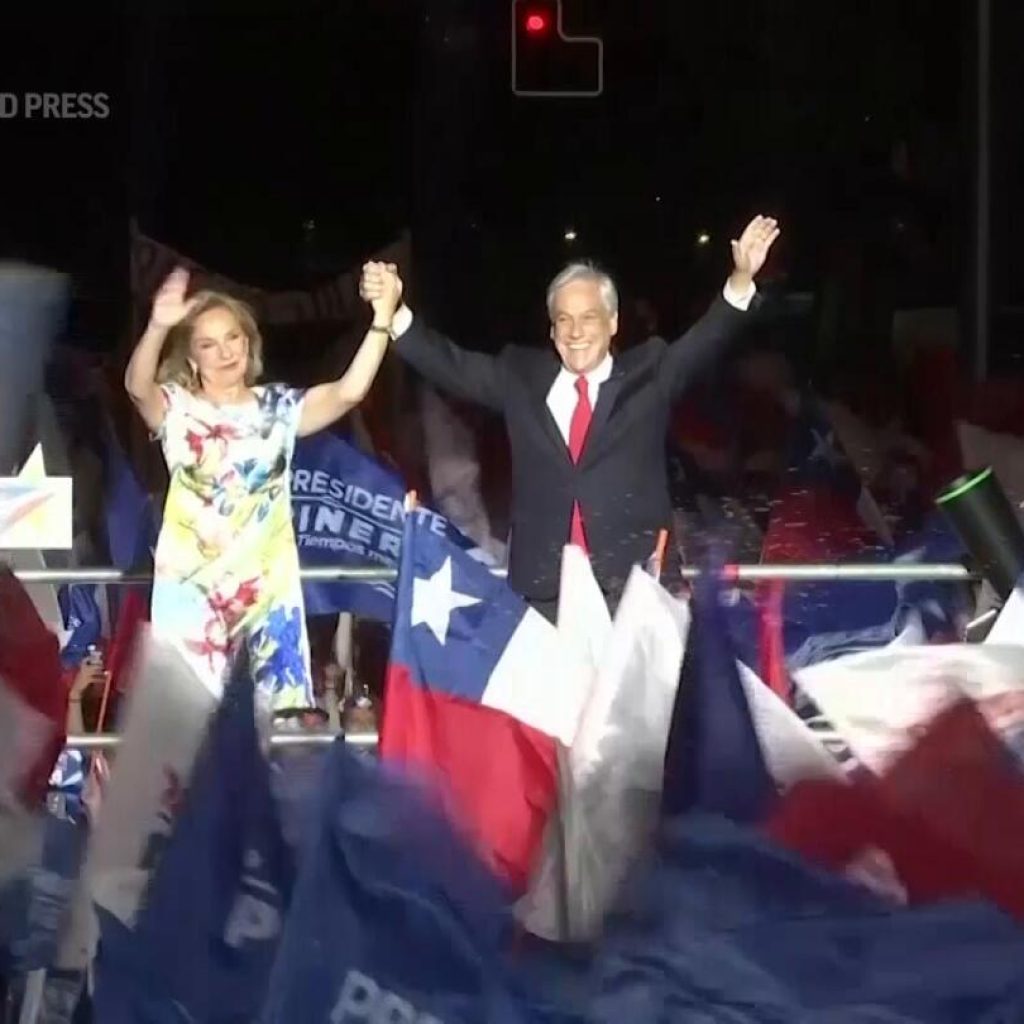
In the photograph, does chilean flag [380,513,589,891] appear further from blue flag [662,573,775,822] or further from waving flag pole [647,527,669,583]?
blue flag [662,573,775,822]

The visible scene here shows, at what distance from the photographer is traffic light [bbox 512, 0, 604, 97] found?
2975mm

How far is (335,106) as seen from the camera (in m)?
3.00

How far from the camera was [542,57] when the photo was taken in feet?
9.77

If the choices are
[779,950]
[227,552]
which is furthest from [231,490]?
[779,950]

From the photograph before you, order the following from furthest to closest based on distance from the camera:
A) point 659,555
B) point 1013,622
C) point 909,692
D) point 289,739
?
point 659,555
point 289,739
point 1013,622
point 909,692

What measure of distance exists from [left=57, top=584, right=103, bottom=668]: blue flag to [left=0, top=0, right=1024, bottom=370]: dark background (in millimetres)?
391

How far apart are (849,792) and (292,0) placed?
1.29 metres

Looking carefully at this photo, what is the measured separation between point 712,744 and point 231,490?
→ 3.09ft

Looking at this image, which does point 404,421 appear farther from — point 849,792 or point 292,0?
point 849,792

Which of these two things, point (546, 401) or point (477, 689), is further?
point (546, 401)

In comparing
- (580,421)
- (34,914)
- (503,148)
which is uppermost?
(503,148)

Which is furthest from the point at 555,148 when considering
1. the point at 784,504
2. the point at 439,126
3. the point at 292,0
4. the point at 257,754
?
the point at 257,754

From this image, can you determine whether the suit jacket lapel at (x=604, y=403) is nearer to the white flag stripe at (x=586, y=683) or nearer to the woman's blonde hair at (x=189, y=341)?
the white flag stripe at (x=586, y=683)

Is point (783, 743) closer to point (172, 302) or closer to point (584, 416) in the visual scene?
point (584, 416)
